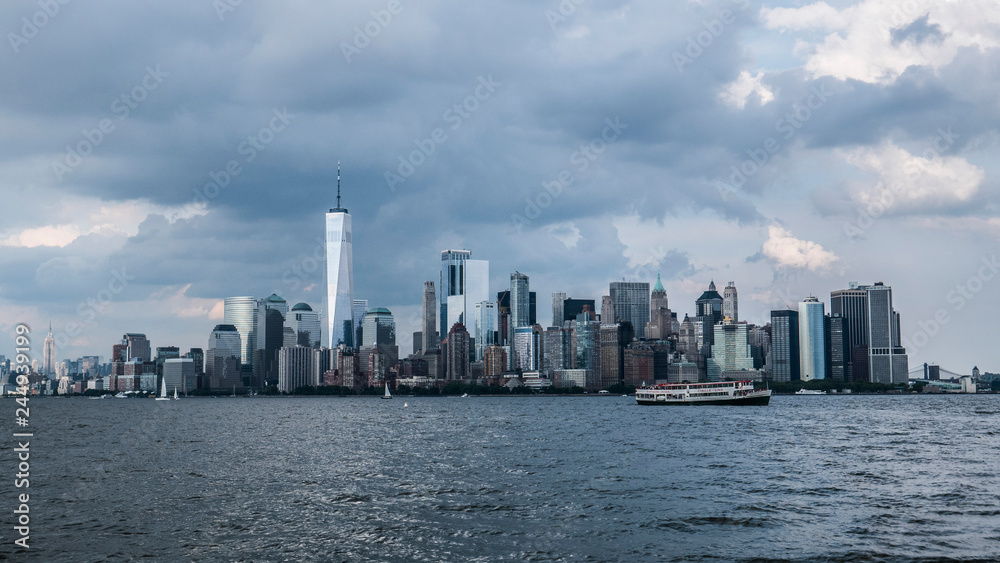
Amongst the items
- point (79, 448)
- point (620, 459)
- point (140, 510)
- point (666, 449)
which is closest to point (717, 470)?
point (620, 459)

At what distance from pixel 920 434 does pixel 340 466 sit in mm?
94763

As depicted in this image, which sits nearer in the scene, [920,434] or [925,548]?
[925,548]

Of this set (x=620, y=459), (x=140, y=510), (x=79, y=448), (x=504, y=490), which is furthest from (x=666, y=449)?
(x=79, y=448)

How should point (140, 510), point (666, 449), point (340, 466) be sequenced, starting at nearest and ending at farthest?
point (140, 510) → point (340, 466) → point (666, 449)

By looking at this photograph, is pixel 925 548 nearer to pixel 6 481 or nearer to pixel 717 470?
pixel 717 470

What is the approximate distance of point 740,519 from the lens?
49812 millimetres

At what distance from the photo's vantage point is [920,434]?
124625 mm

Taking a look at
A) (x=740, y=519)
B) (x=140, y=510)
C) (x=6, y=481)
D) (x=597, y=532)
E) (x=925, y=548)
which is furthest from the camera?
(x=6, y=481)

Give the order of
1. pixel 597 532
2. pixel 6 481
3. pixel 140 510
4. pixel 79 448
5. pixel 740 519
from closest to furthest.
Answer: pixel 597 532, pixel 740 519, pixel 140 510, pixel 6 481, pixel 79 448

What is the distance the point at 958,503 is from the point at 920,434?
3074 inches

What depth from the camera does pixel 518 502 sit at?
57281mm

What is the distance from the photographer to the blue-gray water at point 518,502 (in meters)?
42.6

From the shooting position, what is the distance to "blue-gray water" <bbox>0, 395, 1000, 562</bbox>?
140ft

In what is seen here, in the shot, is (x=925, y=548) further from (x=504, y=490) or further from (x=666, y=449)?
(x=666, y=449)
